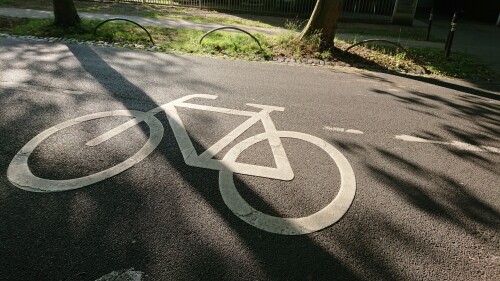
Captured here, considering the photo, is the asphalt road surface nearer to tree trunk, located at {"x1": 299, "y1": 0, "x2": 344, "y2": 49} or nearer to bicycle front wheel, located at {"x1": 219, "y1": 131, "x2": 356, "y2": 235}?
bicycle front wheel, located at {"x1": 219, "y1": 131, "x2": 356, "y2": 235}

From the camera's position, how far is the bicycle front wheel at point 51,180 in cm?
329

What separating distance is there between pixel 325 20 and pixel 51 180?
327 inches

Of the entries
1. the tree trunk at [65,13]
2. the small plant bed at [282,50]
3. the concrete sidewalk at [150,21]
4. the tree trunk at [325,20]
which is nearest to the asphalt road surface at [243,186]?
the small plant bed at [282,50]

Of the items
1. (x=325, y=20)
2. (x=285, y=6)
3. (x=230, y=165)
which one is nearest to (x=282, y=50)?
(x=325, y=20)

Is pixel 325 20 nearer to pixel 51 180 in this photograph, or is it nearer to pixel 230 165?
pixel 230 165

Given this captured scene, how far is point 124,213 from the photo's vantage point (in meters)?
3.01

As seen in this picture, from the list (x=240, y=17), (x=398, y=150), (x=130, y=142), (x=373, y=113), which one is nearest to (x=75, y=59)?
(x=130, y=142)

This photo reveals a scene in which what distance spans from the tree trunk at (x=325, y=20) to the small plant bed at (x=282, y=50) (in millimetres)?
245

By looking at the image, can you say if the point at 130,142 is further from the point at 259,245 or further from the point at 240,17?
the point at 240,17

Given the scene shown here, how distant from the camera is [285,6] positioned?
18.2m

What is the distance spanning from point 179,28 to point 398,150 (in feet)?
33.2

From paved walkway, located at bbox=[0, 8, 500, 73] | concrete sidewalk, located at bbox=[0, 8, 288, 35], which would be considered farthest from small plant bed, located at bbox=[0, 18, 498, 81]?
concrete sidewalk, located at bbox=[0, 8, 288, 35]

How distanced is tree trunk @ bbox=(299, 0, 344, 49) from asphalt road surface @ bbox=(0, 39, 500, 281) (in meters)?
3.70

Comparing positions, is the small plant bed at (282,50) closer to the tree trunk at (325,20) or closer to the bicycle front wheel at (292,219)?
the tree trunk at (325,20)
